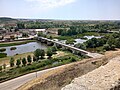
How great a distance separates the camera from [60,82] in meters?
15.9

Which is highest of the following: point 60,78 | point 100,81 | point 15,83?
point 100,81

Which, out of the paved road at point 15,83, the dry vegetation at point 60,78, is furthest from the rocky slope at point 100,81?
the paved road at point 15,83

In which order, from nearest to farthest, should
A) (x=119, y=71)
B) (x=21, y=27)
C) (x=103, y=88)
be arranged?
(x=103, y=88), (x=119, y=71), (x=21, y=27)

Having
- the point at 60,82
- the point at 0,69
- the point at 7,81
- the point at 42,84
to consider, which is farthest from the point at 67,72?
the point at 0,69

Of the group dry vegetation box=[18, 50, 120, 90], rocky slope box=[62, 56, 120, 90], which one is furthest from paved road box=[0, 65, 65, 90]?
rocky slope box=[62, 56, 120, 90]

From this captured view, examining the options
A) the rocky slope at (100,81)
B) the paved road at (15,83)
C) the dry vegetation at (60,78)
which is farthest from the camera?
the paved road at (15,83)

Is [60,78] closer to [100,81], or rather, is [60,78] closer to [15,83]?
[100,81]

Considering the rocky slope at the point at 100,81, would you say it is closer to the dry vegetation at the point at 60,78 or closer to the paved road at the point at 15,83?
the dry vegetation at the point at 60,78

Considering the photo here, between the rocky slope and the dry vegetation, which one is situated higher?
the rocky slope

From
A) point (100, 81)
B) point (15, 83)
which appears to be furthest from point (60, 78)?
point (15, 83)

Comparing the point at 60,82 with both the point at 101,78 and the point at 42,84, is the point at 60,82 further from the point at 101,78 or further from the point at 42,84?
the point at 101,78

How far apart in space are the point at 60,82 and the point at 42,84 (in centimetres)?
150

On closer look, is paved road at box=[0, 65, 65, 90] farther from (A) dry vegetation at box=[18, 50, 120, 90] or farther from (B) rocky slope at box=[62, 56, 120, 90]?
(B) rocky slope at box=[62, 56, 120, 90]

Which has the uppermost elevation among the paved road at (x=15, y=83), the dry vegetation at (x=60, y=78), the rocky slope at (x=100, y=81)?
the rocky slope at (x=100, y=81)
